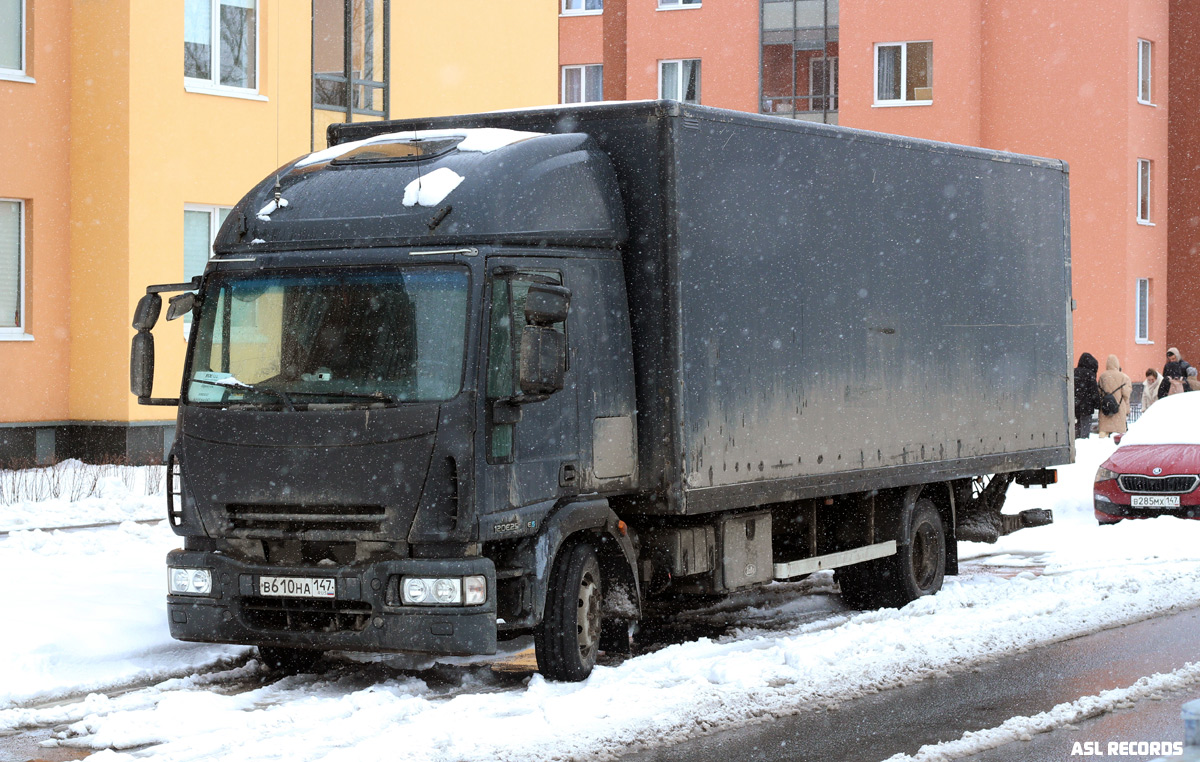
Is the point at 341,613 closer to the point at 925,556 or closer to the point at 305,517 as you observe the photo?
the point at 305,517

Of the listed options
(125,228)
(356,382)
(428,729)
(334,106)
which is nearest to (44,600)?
(356,382)

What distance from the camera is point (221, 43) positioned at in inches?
899

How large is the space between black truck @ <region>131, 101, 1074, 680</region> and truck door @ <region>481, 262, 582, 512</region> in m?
0.01

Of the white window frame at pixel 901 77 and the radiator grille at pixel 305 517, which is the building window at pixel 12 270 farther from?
the white window frame at pixel 901 77

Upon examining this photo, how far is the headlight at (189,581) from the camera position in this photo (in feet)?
28.0

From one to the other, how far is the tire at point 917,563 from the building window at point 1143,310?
93.3 feet

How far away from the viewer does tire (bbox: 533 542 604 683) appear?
8625 mm

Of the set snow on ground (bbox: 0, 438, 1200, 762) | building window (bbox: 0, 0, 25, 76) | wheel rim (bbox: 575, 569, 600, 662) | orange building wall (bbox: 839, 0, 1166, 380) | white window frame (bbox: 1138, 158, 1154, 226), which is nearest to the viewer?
snow on ground (bbox: 0, 438, 1200, 762)

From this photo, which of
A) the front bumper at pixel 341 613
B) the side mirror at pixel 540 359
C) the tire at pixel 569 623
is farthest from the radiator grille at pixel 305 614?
the side mirror at pixel 540 359

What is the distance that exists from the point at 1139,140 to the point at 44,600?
110 feet

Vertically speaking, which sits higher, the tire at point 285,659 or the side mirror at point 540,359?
the side mirror at point 540,359

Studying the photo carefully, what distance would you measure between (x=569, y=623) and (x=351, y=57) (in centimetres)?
1770

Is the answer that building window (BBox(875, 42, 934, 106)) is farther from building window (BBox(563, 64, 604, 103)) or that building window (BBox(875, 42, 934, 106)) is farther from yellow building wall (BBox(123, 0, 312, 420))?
yellow building wall (BBox(123, 0, 312, 420))

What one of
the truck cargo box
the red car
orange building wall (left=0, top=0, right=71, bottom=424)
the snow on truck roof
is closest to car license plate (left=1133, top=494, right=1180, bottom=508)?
the red car
